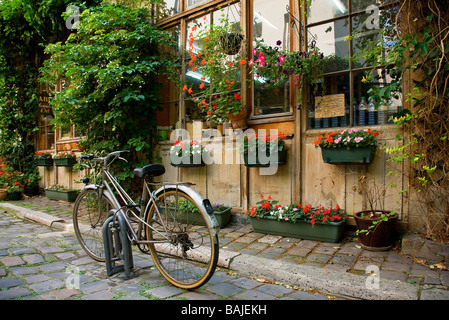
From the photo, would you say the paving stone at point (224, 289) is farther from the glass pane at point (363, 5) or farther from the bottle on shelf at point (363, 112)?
the glass pane at point (363, 5)

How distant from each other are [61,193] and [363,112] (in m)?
7.13

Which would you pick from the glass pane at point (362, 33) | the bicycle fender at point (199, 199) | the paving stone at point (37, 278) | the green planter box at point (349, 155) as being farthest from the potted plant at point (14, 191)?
the glass pane at point (362, 33)

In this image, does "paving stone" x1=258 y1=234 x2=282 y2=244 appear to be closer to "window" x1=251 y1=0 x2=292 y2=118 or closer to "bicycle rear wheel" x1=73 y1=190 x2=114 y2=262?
"window" x1=251 y1=0 x2=292 y2=118

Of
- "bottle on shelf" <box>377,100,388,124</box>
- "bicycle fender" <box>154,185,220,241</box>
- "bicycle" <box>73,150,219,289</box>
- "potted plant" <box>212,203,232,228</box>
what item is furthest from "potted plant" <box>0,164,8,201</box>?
"bottle on shelf" <box>377,100,388,124</box>

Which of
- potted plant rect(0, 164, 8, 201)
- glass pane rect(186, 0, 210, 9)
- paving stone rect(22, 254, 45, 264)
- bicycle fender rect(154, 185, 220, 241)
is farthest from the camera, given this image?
potted plant rect(0, 164, 8, 201)

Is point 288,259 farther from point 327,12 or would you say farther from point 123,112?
point 123,112

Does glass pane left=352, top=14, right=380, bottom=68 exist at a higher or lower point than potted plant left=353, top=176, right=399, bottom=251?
higher

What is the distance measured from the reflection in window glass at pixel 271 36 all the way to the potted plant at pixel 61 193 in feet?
17.2

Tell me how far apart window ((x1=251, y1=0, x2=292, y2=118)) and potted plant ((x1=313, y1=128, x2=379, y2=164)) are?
93cm

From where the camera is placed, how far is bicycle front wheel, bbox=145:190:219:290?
101 inches

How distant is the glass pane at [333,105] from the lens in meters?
4.12
